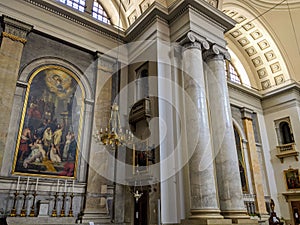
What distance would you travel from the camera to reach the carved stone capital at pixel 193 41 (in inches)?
324

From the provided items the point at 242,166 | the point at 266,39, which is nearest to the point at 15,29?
the point at 242,166

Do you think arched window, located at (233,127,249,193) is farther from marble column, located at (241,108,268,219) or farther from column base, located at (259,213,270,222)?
column base, located at (259,213,270,222)

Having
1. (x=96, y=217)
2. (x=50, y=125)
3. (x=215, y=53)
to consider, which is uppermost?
(x=215, y=53)

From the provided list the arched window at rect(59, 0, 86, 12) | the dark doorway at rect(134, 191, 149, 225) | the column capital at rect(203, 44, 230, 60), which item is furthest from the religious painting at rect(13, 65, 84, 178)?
the column capital at rect(203, 44, 230, 60)

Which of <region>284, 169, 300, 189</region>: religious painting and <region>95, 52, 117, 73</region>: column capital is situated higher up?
<region>95, 52, 117, 73</region>: column capital

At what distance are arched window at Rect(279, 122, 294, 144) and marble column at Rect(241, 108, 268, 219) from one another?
1826 millimetres

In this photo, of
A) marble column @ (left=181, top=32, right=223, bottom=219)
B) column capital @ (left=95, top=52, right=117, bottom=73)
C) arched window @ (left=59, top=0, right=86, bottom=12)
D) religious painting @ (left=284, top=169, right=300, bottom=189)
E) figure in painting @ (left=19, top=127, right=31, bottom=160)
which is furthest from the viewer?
religious painting @ (left=284, top=169, right=300, bottom=189)

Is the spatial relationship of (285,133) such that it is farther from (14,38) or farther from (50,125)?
(14,38)

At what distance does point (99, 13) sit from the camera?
36.3ft

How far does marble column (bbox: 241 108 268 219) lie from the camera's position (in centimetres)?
1239

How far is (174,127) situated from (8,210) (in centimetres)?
475

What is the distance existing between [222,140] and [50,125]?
5134mm

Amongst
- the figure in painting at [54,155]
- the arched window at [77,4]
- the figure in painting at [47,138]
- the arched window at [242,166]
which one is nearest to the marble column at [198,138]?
the figure in painting at [54,155]

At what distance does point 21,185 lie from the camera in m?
6.77
